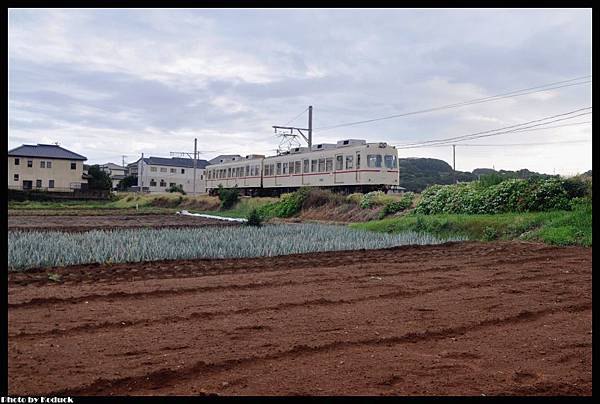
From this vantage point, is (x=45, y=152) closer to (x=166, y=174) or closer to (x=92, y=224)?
(x=166, y=174)

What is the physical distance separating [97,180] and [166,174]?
1622 cm

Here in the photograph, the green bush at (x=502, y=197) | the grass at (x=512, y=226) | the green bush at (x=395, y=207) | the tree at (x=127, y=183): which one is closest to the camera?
the grass at (x=512, y=226)

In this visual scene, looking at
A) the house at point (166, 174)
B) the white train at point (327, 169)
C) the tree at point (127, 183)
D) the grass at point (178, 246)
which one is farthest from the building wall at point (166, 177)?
the grass at point (178, 246)

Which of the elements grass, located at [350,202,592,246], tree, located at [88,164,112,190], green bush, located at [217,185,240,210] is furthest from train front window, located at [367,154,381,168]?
tree, located at [88,164,112,190]

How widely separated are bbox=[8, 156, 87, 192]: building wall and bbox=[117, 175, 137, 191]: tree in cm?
1581

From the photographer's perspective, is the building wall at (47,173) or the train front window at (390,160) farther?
the building wall at (47,173)

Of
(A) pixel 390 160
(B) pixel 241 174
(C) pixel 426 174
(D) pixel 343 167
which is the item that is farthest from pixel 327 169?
(C) pixel 426 174

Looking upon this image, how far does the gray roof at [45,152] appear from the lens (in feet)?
137

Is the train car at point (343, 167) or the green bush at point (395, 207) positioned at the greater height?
the train car at point (343, 167)

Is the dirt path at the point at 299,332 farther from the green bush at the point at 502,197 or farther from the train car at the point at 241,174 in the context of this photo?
the train car at the point at 241,174

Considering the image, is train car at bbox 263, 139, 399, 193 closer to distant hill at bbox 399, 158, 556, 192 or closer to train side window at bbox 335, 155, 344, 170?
train side window at bbox 335, 155, 344, 170

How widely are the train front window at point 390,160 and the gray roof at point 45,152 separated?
2988 cm

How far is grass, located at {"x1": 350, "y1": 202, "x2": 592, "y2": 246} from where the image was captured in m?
10.8

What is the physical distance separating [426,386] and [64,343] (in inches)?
92.9
